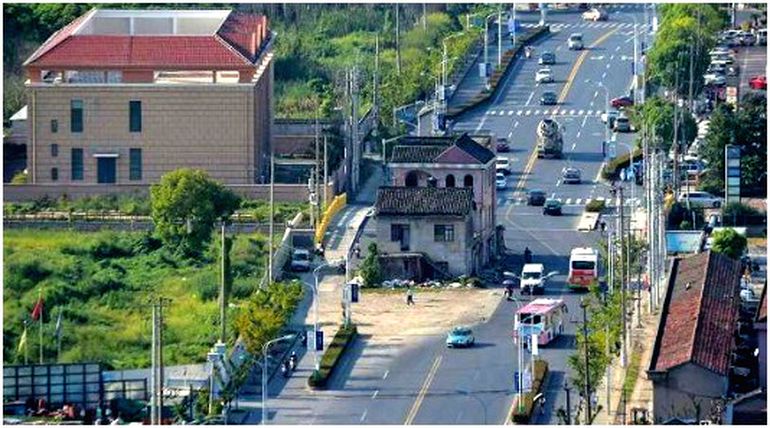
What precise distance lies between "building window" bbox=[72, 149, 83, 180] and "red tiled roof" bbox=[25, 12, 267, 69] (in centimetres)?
213

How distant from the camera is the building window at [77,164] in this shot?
9712cm

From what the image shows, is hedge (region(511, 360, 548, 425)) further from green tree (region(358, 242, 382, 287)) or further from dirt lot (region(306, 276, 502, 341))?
green tree (region(358, 242, 382, 287))

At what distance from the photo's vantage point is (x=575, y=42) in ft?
386

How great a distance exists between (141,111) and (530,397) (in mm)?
26715

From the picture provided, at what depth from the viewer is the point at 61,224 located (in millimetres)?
92250

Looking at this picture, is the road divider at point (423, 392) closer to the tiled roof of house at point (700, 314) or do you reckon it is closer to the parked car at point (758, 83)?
the tiled roof of house at point (700, 314)

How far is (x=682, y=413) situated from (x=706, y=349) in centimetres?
248

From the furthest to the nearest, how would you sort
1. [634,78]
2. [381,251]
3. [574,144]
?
1. [634,78]
2. [574,144]
3. [381,251]

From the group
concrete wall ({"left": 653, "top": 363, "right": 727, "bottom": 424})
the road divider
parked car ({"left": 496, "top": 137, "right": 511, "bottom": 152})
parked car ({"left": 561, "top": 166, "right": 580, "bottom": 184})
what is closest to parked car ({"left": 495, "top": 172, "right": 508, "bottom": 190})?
parked car ({"left": 561, "top": 166, "right": 580, "bottom": 184})

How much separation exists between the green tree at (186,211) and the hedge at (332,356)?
29.4 ft

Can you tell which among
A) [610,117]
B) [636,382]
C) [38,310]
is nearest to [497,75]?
[610,117]

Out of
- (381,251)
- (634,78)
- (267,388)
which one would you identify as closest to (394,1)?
(634,78)

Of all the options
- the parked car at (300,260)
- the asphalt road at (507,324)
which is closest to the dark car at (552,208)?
the asphalt road at (507,324)

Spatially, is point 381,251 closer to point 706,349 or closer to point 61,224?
point 61,224
